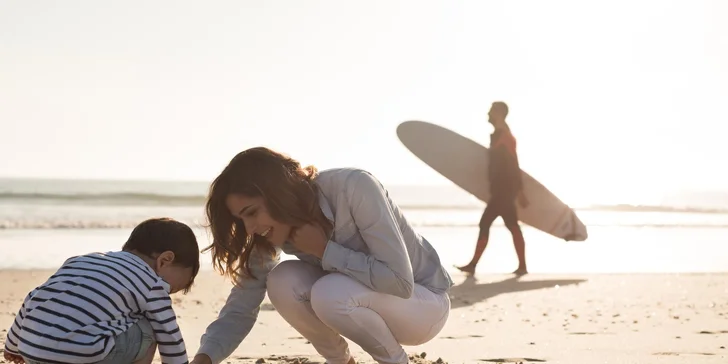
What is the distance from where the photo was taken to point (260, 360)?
3.55 meters

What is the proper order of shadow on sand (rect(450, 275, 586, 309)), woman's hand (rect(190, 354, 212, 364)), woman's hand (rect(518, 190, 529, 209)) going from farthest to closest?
woman's hand (rect(518, 190, 529, 209)) → shadow on sand (rect(450, 275, 586, 309)) → woman's hand (rect(190, 354, 212, 364))

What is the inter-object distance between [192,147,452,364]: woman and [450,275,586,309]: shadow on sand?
89.9 inches

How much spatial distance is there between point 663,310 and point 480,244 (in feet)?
6.71

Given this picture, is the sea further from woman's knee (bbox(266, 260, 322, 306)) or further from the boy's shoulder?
the boy's shoulder

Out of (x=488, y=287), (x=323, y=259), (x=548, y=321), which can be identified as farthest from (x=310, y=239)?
(x=488, y=287)

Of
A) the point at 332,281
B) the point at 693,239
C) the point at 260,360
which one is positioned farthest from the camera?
the point at 693,239

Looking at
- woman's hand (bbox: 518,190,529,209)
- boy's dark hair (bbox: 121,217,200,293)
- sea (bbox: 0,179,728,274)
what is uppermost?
boy's dark hair (bbox: 121,217,200,293)

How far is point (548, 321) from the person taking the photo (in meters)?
4.79

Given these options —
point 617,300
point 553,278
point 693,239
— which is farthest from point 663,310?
point 693,239

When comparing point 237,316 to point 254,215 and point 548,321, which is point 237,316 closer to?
point 254,215

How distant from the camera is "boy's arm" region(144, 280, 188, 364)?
2.60m

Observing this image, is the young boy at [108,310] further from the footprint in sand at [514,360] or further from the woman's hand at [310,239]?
the footprint in sand at [514,360]

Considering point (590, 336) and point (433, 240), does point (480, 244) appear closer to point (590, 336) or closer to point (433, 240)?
point (590, 336)

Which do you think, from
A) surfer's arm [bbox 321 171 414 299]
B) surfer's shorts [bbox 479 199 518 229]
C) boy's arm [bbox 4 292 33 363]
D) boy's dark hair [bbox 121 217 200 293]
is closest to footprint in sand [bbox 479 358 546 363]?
surfer's arm [bbox 321 171 414 299]
